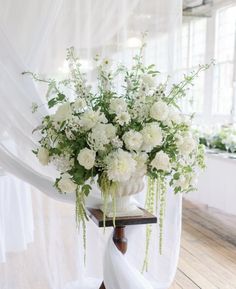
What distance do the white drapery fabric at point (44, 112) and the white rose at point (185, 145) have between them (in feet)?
1.88

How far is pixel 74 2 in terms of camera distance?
91.7 inches

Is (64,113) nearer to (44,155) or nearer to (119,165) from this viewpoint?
(44,155)

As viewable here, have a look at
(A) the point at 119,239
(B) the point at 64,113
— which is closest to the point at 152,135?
(B) the point at 64,113

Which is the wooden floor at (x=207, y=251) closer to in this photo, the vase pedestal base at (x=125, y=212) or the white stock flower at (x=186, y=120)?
the vase pedestal base at (x=125, y=212)

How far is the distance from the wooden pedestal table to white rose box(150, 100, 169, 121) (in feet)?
1.72

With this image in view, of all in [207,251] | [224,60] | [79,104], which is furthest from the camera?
[224,60]

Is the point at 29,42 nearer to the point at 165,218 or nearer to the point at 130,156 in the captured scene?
the point at 130,156

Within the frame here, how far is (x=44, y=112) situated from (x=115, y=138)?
0.55 meters

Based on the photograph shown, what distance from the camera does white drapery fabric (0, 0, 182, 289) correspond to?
6.50 ft

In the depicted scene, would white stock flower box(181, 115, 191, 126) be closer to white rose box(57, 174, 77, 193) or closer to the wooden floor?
white rose box(57, 174, 77, 193)

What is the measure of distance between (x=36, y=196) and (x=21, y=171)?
44cm

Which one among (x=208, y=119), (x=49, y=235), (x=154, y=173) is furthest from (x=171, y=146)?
(x=208, y=119)

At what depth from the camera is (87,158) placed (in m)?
1.64

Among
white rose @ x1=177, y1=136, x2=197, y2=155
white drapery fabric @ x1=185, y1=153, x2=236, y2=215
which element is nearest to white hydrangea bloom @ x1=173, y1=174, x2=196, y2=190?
white rose @ x1=177, y1=136, x2=197, y2=155
